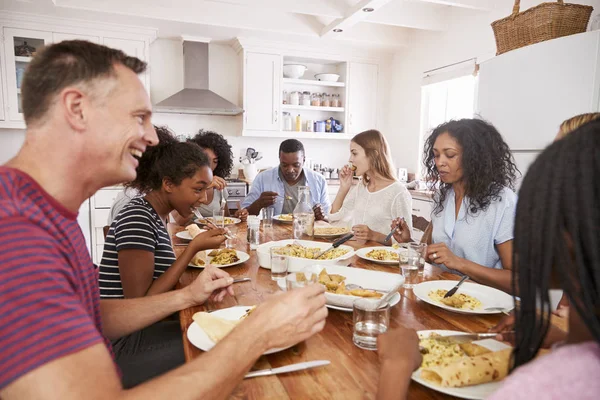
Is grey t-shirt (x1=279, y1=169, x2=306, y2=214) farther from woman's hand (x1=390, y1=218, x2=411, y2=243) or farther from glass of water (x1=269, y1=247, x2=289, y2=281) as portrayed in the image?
glass of water (x1=269, y1=247, x2=289, y2=281)

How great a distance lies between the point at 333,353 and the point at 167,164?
116 cm

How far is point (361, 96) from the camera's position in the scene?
5488mm

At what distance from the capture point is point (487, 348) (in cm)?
89

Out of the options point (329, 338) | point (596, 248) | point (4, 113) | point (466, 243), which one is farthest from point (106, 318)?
point (4, 113)

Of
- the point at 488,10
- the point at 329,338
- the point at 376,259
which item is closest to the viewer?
the point at 329,338

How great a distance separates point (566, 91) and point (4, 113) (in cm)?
505

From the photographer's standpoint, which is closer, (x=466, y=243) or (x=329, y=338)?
(x=329, y=338)

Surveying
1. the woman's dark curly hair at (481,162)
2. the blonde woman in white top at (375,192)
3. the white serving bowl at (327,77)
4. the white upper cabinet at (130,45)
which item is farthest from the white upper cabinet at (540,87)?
the white upper cabinet at (130,45)

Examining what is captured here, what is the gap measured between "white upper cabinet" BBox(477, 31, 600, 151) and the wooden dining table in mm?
1807

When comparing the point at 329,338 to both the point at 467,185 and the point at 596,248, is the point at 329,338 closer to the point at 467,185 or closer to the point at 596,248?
the point at 596,248

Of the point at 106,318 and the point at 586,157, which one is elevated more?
the point at 586,157

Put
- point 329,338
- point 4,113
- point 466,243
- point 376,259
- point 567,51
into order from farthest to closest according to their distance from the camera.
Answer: point 4,113 < point 567,51 < point 466,243 < point 376,259 < point 329,338

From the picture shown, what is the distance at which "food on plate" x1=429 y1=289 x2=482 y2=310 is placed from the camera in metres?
1.20

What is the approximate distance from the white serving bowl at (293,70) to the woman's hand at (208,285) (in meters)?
4.34
